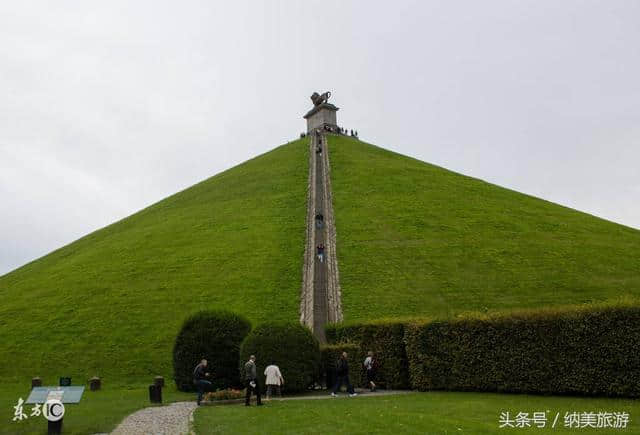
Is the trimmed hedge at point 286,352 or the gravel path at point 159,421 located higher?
the trimmed hedge at point 286,352

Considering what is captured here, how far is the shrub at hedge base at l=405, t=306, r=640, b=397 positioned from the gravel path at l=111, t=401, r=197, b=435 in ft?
26.2

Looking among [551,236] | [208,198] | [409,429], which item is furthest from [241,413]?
[208,198]

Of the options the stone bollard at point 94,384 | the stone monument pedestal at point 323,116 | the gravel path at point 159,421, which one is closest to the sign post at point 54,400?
the gravel path at point 159,421

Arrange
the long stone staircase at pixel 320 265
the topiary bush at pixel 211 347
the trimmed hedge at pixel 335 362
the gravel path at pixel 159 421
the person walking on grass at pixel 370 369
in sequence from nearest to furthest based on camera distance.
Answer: the gravel path at pixel 159 421 → the person walking on grass at pixel 370 369 → the topiary bush at pixel 211 347 → the trimmed hedge at pixel 335 362 → the long stone staircase at pixel 320 265

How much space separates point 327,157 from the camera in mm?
60594

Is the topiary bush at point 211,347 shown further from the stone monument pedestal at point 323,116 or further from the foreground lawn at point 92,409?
the stone monument pedestal at point 323,116

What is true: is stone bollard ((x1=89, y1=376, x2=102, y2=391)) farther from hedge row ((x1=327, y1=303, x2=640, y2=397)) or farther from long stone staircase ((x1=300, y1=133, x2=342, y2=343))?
hedge row ((x1=327, y1=303, x2=640, y2=397))

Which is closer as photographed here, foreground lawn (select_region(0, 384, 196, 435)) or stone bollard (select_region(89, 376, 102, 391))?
foreground lawn (select_region(0, 384, 196, 435))

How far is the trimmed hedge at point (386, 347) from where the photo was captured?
64.8 feet

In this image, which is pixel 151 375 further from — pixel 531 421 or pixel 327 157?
pixel 327 157

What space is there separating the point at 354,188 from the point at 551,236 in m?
17.9

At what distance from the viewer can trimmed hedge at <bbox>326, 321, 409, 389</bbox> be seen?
1975cm

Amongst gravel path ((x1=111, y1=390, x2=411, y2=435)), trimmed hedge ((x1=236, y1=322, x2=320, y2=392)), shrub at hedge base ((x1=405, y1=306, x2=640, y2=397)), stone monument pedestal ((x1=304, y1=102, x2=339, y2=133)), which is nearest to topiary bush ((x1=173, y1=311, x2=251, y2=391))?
trimmed hedge ((x1=236, y1=322, x2=320, y2=392))

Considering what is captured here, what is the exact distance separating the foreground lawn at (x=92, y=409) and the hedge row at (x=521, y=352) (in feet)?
25.1
